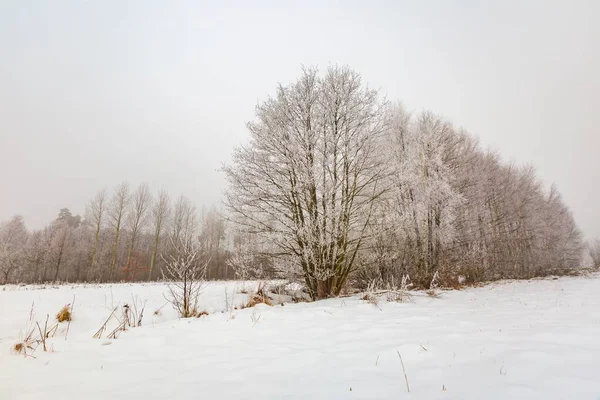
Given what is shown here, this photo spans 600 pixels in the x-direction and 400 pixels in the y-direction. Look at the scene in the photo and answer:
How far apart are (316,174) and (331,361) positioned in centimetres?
547

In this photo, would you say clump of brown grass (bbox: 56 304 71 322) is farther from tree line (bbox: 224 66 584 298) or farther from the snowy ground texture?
tree line (bbox: 224 66 584 298)

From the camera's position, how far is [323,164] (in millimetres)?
7645

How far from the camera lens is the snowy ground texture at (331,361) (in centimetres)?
182

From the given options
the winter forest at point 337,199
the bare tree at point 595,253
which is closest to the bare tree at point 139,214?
the winter forest at point 337,199

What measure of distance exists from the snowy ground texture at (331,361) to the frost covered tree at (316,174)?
11.0 ft

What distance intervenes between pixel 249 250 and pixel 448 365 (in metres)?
6.21

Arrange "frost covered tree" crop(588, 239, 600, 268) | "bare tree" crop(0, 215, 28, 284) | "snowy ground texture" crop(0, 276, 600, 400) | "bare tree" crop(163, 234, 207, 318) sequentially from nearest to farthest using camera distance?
"snowy ground texture" crop(0, 276, 600, 400) → "bare tree" crop(163, 234, 207, 318) → "bare tree" crop(0, 215, 28, 284) → "frost covered tree" crop(588, 239, 600, 268)

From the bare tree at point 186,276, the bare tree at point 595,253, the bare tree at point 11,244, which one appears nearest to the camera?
the bare tree at point 186,276

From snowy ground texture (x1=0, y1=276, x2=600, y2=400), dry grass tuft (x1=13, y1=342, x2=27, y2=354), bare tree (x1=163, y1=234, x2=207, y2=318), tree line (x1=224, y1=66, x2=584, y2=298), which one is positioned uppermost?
tree line (x1=224, y1=66, x2=584, y2=298)

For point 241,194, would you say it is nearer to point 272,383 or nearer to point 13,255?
point 272,383

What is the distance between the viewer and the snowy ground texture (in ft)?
5.97

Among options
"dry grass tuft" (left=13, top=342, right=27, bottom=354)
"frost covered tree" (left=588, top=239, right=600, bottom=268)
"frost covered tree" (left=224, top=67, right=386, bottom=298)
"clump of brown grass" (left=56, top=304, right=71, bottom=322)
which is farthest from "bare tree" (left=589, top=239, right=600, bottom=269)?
"dry grass tuft" (left=13, top=342, right=27, bottom=354)

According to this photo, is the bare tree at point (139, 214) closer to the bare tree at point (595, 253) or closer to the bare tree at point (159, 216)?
the bare tree at point (159, 216)

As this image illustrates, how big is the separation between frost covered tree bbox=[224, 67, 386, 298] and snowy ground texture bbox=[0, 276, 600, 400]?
132 inches
